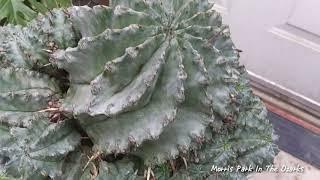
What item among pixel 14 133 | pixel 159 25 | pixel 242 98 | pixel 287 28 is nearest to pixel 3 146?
pixel 14 133

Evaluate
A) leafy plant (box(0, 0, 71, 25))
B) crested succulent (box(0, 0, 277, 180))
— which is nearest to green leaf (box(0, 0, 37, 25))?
leafy plant (box(0, 0, 71, 25))

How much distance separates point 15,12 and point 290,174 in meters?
0.86

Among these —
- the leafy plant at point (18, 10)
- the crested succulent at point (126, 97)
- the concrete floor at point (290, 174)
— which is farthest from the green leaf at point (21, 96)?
the concrete floor at point (290, 174)

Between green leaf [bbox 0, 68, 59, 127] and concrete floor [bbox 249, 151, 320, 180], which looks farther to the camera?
concrete floor [bbox 249, 151, 320, 180]

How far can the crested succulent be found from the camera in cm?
70

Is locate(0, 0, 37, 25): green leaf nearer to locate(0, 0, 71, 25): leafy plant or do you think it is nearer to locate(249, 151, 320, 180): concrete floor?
locate(0, 0, 71, 25): leafy plant

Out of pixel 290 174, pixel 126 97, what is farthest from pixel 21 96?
pixel 290 174

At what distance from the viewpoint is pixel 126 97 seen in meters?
0.70

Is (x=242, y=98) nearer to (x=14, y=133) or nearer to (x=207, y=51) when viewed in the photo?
(x=207, y=51)

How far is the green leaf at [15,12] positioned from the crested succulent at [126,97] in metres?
0.33

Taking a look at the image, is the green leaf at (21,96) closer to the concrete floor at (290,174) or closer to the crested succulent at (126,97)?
the crested succulent at (126,97)

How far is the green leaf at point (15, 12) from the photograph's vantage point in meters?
1.18

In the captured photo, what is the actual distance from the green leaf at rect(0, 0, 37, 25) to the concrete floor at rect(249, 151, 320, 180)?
0.74m

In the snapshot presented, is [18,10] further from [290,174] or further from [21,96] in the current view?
[290,174]
